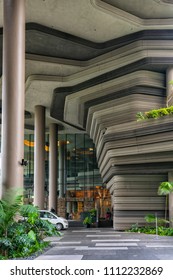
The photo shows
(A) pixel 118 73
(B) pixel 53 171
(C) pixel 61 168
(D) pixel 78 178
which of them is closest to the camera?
(A) pixel 118 73

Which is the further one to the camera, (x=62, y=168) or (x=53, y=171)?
(x=62, y=168)

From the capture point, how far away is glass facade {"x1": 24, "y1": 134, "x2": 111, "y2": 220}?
48.8 meters

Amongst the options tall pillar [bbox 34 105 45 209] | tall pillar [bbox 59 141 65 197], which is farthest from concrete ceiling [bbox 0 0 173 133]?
tall pillar [bbox 59 141 65 197]

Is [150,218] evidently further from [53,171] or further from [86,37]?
[53,171]

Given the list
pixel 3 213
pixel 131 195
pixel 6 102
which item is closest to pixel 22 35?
pixel 6 102

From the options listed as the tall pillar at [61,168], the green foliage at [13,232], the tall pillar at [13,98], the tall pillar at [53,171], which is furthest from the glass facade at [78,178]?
the green foliage at [13,232]

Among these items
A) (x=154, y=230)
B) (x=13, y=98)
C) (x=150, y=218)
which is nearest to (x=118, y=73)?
(x=150, y=218)

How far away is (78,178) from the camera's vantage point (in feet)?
167

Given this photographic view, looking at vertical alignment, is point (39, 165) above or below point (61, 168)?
above

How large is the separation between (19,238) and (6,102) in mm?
5865

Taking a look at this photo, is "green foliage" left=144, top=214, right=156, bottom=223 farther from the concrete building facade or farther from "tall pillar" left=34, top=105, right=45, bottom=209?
A: "tall pillar" left=34, top=105, right=45, bottom=209

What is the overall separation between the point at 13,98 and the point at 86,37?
38.3ft

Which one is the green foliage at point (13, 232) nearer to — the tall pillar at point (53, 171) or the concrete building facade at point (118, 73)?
the concrete building facade at point (118, 73)

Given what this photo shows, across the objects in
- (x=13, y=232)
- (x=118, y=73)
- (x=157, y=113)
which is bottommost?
(x=13, y=232)
